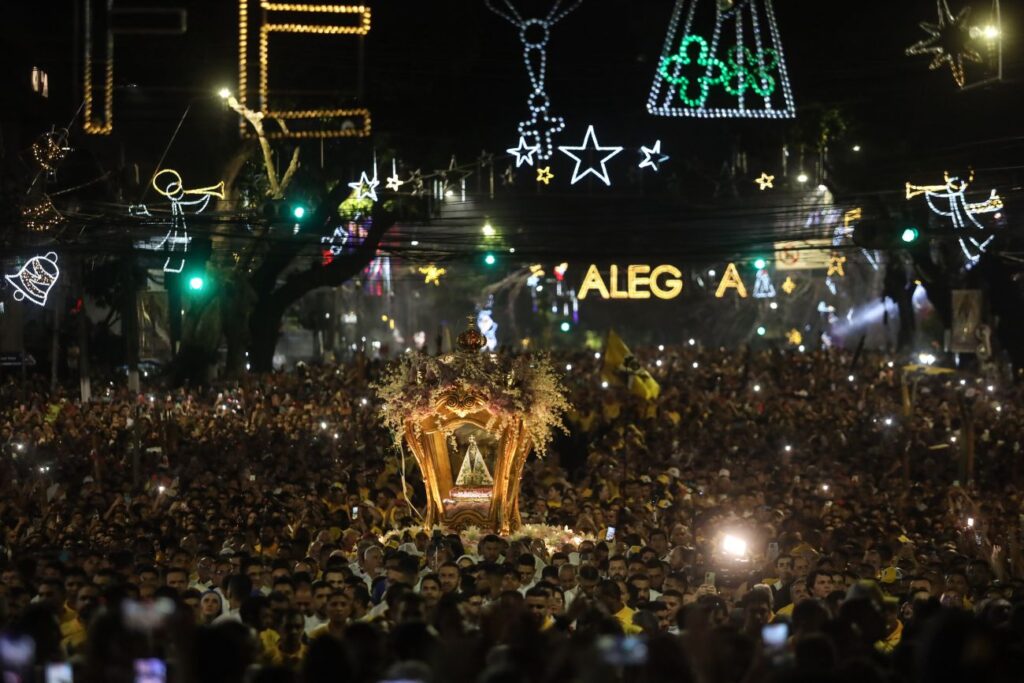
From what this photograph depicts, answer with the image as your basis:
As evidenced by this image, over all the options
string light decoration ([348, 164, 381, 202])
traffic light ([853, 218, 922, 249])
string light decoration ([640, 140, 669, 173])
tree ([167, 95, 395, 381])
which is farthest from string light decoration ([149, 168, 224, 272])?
traffic light ([853, 218, 922, 249])

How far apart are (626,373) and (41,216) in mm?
11406

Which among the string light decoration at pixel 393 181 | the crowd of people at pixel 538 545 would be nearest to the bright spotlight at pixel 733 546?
the crowd of people at pixel 538 545

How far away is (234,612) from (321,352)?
173 feet

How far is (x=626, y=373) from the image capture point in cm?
2725

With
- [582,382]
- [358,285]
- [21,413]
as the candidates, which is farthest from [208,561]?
[358,285]

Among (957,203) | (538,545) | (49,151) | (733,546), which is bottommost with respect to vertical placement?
(538,545)

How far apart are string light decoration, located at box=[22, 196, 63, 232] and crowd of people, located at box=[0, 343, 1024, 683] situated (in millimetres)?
3072

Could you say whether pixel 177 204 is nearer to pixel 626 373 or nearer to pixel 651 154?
pixel 626 373

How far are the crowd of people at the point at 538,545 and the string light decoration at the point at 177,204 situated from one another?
2705 mm

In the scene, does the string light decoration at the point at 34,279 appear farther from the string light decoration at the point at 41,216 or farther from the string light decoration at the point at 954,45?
the string light decoration at the point at 954,45

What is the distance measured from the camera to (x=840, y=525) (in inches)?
597

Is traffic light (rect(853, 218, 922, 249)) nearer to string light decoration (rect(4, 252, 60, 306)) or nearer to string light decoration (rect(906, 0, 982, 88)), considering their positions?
string light decoration (rect(906, 0, 982, 88))

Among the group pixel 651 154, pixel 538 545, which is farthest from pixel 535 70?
pixel 538 545

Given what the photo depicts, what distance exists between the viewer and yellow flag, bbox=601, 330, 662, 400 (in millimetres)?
26516
